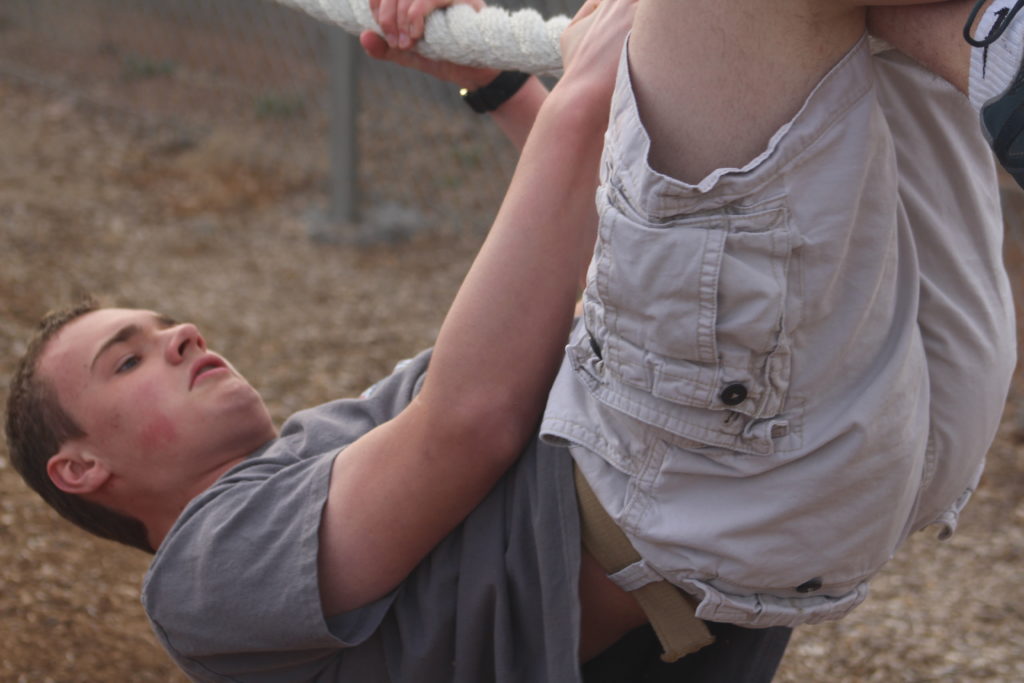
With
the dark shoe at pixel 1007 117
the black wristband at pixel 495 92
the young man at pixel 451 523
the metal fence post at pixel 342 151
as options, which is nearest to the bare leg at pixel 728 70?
the dark shoe at pixel 1007 117

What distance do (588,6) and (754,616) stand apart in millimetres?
805

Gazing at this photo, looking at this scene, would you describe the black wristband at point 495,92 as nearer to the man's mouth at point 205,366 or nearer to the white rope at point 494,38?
the white rope at point 494,38

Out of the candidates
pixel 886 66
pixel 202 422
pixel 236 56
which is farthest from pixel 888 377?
pixel 236 56

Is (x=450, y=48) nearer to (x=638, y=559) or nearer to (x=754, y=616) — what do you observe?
(x=638, y=559)

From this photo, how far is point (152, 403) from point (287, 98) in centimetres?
453

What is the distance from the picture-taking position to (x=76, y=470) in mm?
1864

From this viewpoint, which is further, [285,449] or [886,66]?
[285,449]

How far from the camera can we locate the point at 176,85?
Result: 6.46 m

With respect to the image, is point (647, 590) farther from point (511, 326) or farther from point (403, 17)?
point (403, 17)

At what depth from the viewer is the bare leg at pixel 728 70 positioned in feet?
3.57

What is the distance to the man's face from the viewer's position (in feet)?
5.98

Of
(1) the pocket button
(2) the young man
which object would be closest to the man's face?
(2) the young man

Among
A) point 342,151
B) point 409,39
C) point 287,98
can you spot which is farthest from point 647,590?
point 287,98

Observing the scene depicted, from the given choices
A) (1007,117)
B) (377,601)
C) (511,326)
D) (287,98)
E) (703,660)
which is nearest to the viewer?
(1007,117)
